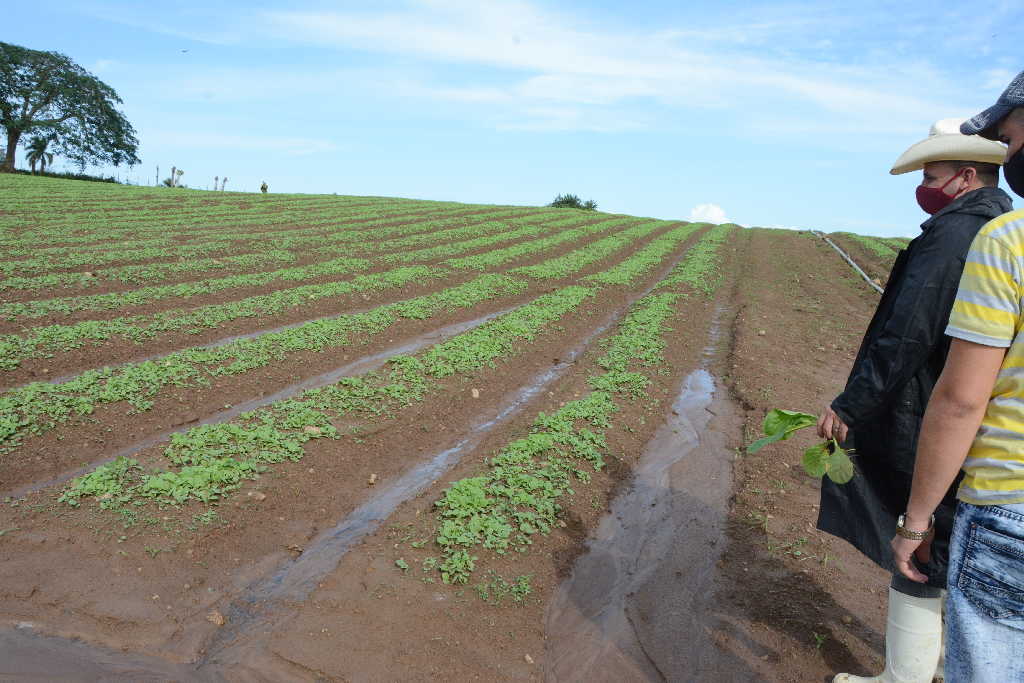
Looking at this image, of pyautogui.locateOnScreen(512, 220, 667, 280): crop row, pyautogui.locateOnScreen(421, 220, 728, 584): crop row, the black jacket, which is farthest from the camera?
pyautogui.locateOnScreen(512, 220, 667, 280): crop row

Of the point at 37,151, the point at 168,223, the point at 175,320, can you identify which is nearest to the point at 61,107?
the point at 37,151

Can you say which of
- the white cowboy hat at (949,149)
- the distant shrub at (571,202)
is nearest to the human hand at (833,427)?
the white cowboy hat at (949,149)

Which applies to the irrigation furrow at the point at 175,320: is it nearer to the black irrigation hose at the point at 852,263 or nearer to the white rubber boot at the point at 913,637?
the white rubber boot at the point at 913,637

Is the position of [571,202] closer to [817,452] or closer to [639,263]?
[639,263]

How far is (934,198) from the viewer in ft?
9.29

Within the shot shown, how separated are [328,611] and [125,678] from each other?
3.32 feet

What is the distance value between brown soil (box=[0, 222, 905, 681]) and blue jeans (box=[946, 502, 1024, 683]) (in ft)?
6.55

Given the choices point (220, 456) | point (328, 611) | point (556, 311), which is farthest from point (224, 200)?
point (328, 611)

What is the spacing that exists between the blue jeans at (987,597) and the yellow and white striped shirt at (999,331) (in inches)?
2.2

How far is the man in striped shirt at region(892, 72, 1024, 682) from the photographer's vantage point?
1.59 m

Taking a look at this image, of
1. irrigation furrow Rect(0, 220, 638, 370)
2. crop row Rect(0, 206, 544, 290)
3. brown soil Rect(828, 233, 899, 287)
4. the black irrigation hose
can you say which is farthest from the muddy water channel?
brown soil Rect(828, 233, 899, 287)

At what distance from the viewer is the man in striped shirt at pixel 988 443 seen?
1.59 meters

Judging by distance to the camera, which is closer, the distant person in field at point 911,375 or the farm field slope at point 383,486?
the distant person in field at point 911,375

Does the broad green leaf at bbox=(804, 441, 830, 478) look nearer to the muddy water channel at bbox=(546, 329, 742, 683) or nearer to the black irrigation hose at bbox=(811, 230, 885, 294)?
the muddy water channel at bbox=(546, 329, 742, 683)
